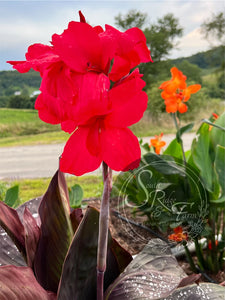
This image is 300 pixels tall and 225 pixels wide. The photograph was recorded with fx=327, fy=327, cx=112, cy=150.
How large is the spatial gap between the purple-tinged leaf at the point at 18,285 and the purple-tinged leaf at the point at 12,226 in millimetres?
85

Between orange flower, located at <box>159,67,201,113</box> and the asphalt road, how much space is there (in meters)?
2.16

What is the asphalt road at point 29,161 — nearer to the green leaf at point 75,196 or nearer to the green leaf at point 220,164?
the green leaf at point 75,196

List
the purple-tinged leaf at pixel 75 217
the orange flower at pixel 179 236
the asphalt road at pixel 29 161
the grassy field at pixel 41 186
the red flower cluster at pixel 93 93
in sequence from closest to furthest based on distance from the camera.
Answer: the red flower cluster at pixel 93 93 → the purple-tinged leaf at pixel 75 217 → the orange flower at pixel 179 236 → the grassy field at pixel 41 186 → the asphalt road at pixel 29 161

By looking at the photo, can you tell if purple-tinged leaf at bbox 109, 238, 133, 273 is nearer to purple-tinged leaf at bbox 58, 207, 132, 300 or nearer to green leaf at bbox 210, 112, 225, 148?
purple-tinged leaf at bbox 58, 207, 132, 300

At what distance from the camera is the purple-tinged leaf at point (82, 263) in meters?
0.38

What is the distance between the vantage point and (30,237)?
0.44 m

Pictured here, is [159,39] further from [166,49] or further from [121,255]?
[121,255]

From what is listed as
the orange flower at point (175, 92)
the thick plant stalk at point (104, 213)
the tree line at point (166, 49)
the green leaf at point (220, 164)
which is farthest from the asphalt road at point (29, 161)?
the tree line at point (166, 49)

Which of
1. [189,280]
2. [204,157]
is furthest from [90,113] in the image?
[204,157]

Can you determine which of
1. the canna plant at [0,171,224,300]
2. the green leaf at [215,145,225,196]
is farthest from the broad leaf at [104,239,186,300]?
the green leaf at [215,145,225,196]

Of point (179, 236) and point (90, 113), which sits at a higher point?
point (90, 113)

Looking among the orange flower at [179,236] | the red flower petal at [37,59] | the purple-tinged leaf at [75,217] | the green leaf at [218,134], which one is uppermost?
the red flower petal at [37,59]

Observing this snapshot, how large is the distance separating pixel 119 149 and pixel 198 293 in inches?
11.4

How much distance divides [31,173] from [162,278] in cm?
311
